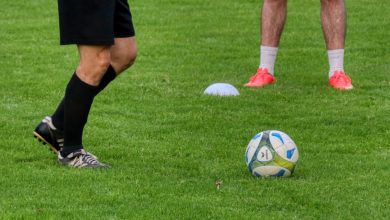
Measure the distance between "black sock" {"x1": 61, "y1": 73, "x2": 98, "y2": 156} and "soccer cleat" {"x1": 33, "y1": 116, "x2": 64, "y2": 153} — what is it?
191mm


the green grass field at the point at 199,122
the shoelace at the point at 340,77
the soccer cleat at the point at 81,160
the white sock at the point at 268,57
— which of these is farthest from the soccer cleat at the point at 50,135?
the shoelace at the point at 340,77

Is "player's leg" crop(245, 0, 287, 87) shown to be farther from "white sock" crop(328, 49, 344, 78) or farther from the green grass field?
"white sock" crop(328, 49, 344, 78)

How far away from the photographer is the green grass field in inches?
246

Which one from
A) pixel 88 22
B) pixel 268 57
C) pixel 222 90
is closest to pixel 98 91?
pixel 88 22

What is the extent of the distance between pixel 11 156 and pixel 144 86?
3190 mm

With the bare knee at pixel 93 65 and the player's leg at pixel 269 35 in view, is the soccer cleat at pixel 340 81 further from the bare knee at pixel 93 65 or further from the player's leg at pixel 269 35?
the bare knee at pixel 93 65

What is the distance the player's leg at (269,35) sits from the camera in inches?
424

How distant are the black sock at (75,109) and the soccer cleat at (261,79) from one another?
3.77m

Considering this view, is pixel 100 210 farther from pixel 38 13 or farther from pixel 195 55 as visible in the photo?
pixel 38 13

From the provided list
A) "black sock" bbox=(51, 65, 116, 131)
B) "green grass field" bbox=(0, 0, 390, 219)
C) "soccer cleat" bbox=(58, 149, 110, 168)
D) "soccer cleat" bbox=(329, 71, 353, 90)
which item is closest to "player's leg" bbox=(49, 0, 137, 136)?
"black sock" bbox=(51, 65, 116, 131)

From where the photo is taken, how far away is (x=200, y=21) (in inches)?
587

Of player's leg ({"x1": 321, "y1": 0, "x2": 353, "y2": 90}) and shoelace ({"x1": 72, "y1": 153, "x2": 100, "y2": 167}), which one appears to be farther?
player's leg ({"x1": 321, "y1": 0, "x2": 353, "y2": 90})

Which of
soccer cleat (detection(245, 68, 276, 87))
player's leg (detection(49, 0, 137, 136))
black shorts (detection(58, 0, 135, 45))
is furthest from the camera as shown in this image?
soccer cleat (detection(245, 68, 276, 87))

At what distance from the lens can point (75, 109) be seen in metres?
7.11
